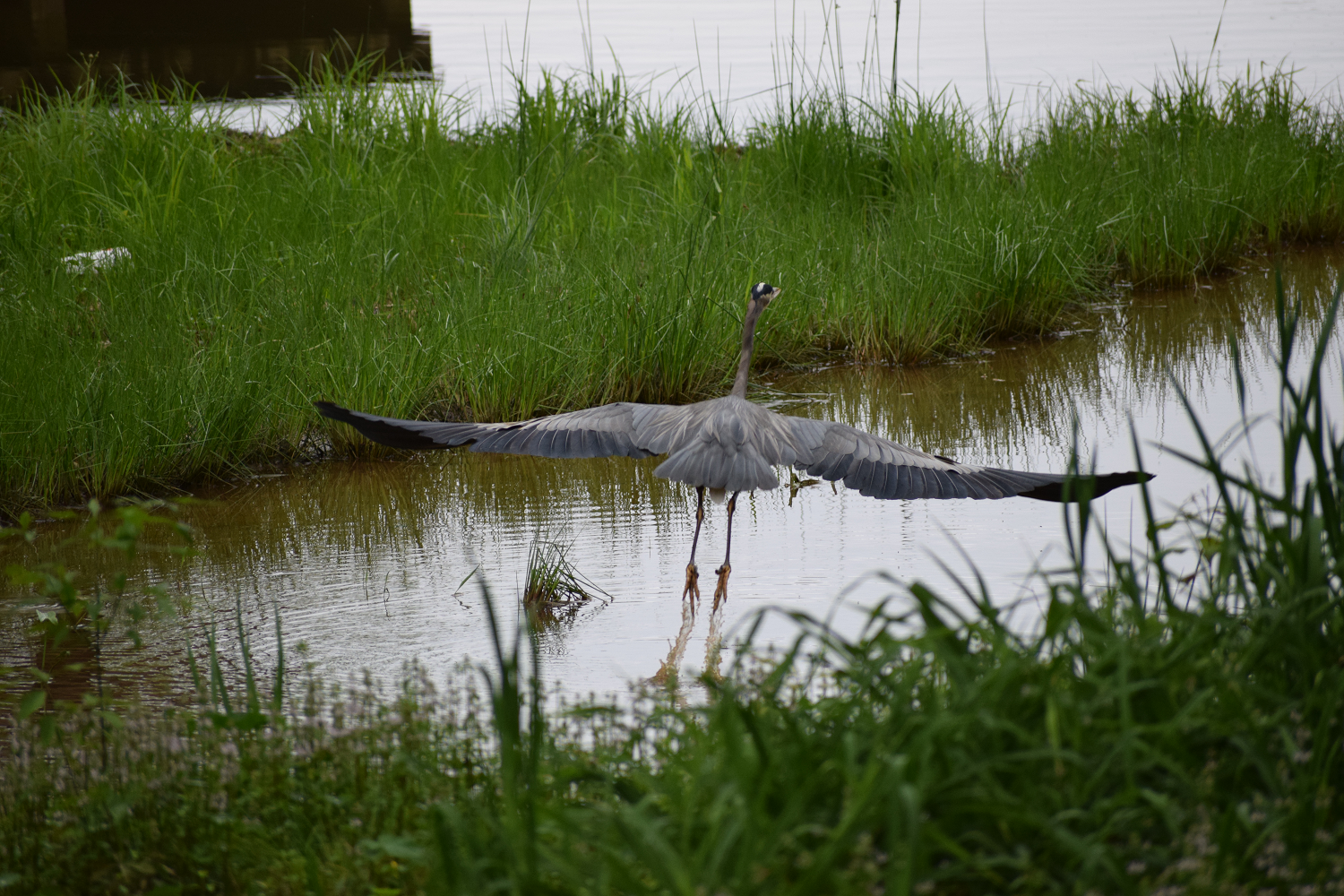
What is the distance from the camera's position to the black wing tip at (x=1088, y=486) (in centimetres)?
252

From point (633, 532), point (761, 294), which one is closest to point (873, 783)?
point (633, 532)

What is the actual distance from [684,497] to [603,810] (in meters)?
3.73

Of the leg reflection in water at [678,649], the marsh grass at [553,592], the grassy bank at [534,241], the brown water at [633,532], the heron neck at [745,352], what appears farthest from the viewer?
the grassy bank at [534,241]

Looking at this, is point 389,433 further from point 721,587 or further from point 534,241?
point 534,241

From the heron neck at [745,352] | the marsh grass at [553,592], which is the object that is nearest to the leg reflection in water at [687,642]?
the marsh grass at [553,592]

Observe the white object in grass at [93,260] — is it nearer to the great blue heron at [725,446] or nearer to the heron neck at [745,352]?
the great blue heron at [725,446]

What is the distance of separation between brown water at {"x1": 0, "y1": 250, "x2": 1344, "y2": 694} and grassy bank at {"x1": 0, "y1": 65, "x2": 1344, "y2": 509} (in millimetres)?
394

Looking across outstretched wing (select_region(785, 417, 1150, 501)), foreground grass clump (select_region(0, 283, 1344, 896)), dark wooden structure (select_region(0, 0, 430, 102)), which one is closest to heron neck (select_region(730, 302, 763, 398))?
outstretched wing (select_region(785, 417, 1150, 501))

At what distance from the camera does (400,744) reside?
112 inches

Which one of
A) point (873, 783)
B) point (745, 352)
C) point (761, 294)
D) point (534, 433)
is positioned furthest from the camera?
point (761, 294)

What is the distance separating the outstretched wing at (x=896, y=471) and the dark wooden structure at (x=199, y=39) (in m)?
10.3

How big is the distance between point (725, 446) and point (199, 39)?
1691cm

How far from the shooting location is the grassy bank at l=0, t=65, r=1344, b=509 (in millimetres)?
5984

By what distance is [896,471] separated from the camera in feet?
13.9
